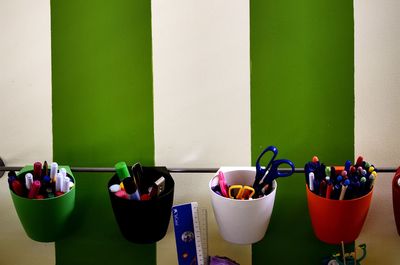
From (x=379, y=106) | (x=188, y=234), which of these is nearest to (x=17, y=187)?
(x=188, y=234)

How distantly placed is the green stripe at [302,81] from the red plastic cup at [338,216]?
0.42 feet

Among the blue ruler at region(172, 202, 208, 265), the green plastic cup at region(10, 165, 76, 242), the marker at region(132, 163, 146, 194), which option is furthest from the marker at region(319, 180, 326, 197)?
the green plastic cup at region(10, 165, 76, 242)

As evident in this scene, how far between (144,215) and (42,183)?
0.24 metres

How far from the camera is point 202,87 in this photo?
3.68ft

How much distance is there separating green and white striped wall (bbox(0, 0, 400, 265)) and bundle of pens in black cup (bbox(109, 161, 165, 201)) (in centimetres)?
12

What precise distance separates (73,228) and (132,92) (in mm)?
368

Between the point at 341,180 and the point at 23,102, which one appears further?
the point at 23,102

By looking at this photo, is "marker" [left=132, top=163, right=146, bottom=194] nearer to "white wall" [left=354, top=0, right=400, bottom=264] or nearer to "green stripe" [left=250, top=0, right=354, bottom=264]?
"green stripe" [left=250, top=0, right=354, bottom=264]

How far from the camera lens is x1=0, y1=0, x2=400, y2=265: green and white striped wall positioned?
1092 mm

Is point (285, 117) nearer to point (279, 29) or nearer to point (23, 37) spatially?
point (279, 29)

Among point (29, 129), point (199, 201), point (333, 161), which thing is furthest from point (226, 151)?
point (29, 129)

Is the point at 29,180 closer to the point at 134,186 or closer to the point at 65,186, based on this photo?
the point at 65,186

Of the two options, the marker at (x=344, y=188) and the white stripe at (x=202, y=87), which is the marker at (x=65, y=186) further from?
the marker at (x=344, y=188)

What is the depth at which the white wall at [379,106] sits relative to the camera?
107 centimetres
